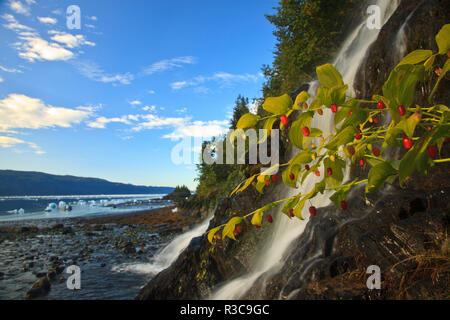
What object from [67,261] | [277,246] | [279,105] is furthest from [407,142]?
[67,261]

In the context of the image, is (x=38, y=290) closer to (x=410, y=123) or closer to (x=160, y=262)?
(x=160, y=262)

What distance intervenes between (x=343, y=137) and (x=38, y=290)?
11.9 meters

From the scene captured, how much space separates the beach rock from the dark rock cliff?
8.89 metres

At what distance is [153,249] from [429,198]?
14.7 m

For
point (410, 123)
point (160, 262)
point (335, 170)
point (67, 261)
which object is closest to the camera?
point (410, 123)

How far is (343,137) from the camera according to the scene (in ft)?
3.63

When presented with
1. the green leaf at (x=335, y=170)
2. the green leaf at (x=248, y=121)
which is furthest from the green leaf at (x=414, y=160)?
the green leaf at (x=248, y=121)

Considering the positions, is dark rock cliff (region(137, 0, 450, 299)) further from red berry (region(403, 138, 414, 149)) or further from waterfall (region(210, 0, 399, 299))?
red berry (region(403, 138, 414, 149))

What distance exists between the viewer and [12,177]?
139750 mm

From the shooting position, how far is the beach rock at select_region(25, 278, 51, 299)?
876cm

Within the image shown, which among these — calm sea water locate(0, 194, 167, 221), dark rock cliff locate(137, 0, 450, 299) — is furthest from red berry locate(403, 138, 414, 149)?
calm sea water locate(0, 194, 167, 221)
